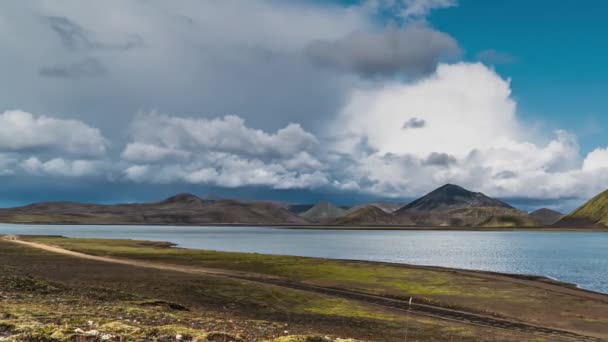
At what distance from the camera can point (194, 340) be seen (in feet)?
59.1

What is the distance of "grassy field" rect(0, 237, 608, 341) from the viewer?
2100 cm

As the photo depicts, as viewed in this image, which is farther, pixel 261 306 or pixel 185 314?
pixel 261 306

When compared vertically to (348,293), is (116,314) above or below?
above

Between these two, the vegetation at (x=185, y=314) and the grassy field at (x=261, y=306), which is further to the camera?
the grassy field at (x=261, y=306)

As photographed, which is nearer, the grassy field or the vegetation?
the vegetation

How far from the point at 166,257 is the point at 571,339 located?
79.6 m

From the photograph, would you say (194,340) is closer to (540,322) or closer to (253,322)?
(253,322)

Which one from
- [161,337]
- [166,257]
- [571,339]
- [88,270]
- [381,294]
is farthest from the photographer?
[166,257]

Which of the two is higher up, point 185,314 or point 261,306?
point 185,314

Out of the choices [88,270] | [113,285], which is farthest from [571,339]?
[88,270]

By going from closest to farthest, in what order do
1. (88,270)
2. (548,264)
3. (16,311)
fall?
(16,311) → (88,270) → (548,264)

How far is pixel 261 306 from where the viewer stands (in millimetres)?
38938

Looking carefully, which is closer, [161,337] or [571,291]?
[161,337]

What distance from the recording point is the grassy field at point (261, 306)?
21.0m
